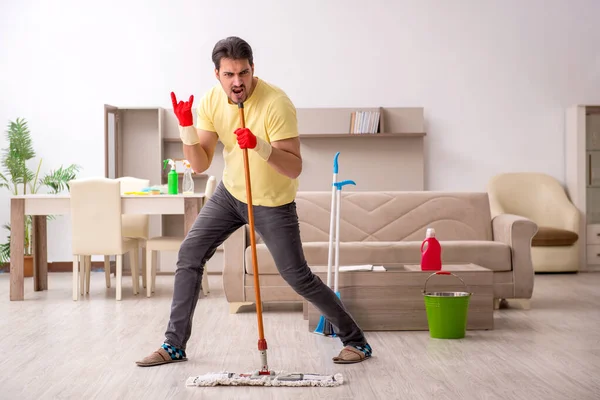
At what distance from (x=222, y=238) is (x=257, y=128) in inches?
19.2

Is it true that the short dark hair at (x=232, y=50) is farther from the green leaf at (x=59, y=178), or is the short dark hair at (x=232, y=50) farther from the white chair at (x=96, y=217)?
the green leaf at (x=59, y=178)

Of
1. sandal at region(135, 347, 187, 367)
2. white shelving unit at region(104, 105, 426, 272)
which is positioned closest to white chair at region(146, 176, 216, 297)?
white shelving unit at region(104, 105, 426, 272)

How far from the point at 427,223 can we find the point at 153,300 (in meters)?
1.97

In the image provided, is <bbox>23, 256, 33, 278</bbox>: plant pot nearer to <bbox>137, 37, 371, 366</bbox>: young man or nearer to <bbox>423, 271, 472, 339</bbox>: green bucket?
<bbox>137, 37, 371, 366</bbox>: young man

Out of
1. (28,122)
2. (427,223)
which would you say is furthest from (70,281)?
(427,223)

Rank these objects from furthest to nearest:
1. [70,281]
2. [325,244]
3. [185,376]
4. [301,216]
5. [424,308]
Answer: [70,281], [301,216], [325,244], [424,308], [185,376]

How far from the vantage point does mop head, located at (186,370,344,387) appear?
285cm

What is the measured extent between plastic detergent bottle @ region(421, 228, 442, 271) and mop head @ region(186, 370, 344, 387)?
1.53 metres

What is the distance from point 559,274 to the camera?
698cm

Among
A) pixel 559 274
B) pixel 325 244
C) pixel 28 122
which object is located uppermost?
pixel 28 122

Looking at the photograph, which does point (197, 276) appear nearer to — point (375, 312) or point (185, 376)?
point (185, 376)

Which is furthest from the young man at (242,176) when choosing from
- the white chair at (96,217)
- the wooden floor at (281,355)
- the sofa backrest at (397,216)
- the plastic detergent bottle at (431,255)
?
the white chair at (96,217)

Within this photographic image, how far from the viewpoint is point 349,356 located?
3223 mm

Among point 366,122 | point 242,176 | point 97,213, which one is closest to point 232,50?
point 242,176
